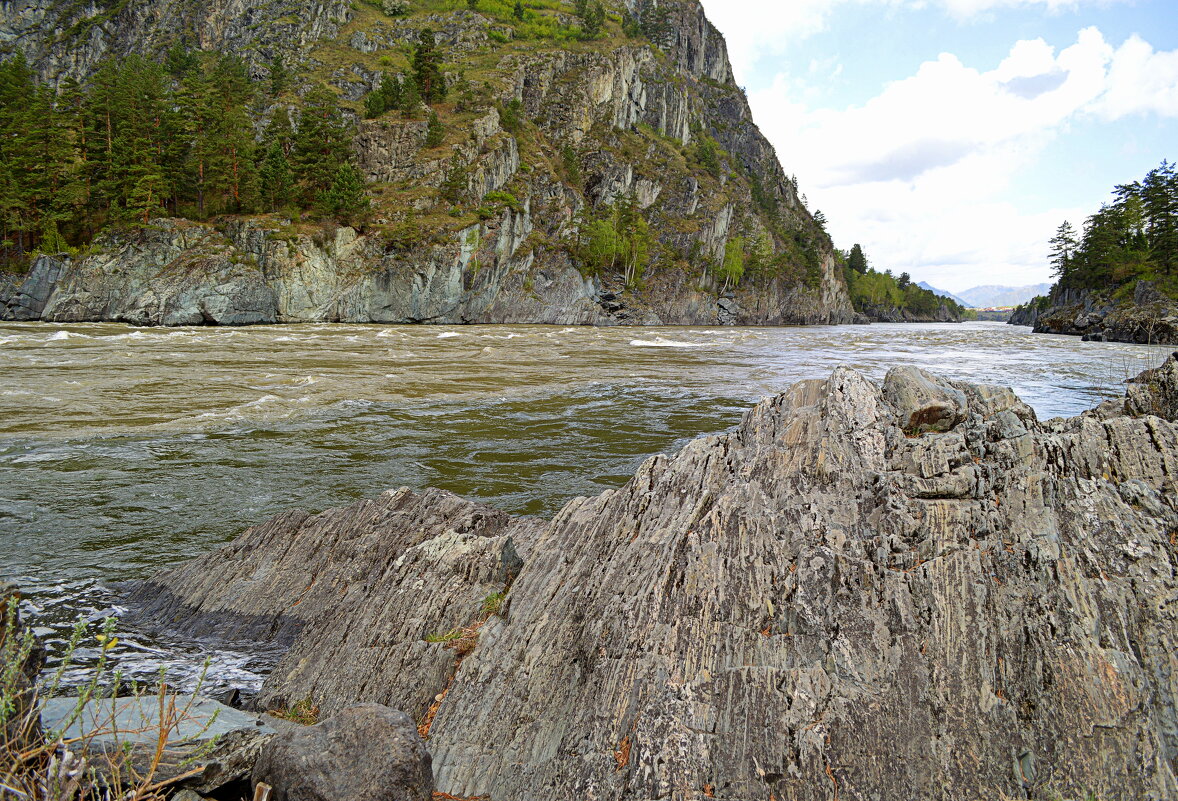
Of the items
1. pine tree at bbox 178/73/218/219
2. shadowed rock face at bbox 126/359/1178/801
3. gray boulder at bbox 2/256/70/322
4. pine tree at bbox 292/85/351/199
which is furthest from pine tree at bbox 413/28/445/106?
shadowed rock face at bbox 126/359/1178/801

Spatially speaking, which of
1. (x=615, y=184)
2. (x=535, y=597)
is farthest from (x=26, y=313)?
(x=615, y=184)

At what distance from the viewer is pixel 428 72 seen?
9925 centimetres

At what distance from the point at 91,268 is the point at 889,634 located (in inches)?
2941

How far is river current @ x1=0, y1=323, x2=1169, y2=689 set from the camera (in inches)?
364

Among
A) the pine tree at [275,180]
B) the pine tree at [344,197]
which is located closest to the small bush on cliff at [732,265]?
the pine tree at [344,197]

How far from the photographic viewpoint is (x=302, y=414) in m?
18.5

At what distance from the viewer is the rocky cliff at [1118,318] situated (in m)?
54.8

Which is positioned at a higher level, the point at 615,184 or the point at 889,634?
the point at 615,184

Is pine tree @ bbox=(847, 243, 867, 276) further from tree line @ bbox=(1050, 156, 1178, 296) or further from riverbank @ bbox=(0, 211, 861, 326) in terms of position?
riverbank @ bbox=(0, 211, 861, 326)

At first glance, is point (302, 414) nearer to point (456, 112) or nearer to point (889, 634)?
point (889, 634)

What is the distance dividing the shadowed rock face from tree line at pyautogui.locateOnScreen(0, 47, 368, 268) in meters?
73.8

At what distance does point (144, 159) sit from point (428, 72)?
166 feet

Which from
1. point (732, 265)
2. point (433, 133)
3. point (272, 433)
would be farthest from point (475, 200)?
point (272, 433)

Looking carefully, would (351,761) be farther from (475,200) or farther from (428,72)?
(428,72)
